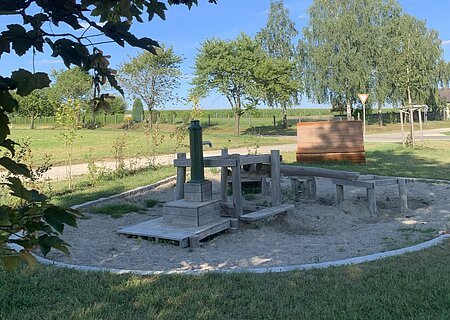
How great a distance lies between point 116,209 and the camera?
24.5 ft

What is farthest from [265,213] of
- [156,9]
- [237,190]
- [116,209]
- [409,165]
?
[409,165]

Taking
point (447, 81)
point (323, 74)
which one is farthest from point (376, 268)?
point (447, 81)

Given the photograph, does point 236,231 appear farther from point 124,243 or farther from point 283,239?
point 124,243

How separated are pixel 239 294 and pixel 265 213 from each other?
301 cm

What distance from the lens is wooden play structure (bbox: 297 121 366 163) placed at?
13945mm

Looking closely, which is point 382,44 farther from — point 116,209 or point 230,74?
point 116,209

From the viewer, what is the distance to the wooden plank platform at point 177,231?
5.30m

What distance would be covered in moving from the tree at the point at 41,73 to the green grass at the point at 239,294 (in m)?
1.99

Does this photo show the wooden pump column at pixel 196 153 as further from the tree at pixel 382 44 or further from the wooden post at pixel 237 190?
the tree at pixel 382 44

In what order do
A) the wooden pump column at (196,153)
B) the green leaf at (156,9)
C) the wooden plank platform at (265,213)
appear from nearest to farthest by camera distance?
1. the green leaf at (156,9)
2. the wooden pump column at (196,153)
3. the wooden plank platform at (265,213)

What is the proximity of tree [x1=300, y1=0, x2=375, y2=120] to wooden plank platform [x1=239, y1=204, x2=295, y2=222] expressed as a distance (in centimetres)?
3541

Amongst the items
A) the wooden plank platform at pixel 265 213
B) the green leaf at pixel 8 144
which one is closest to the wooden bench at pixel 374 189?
the wooden plank platform at pixel 265 213

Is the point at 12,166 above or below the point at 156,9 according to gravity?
below

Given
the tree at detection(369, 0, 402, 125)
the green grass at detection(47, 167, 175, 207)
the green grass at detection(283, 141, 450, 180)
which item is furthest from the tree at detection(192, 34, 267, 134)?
the green grass at detection(47, 167, 175, 207)
